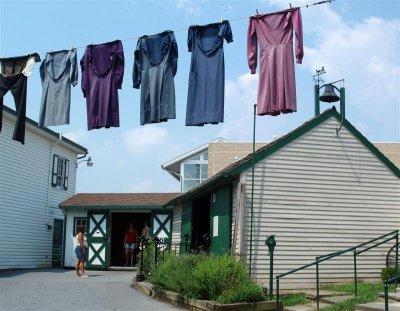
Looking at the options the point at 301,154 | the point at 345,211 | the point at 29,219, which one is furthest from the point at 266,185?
the point at 29,219

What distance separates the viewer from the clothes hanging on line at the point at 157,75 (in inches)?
497

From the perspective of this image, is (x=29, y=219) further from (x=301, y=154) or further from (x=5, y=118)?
(x=301, y=154)

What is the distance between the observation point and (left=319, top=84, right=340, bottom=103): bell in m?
15.4

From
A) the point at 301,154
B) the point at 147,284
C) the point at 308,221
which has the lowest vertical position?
the point at 147,284

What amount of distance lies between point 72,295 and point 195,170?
2438cm

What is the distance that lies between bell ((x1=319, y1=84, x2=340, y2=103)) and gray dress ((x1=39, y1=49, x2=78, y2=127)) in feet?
21.0

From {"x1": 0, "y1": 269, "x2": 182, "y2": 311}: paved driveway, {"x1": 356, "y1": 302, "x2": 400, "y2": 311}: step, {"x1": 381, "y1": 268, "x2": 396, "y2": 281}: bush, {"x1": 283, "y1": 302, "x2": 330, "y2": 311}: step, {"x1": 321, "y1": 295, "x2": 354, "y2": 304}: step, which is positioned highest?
{"x1": 381, "y1": 268, "x2": 396, "y2": 281}: bush

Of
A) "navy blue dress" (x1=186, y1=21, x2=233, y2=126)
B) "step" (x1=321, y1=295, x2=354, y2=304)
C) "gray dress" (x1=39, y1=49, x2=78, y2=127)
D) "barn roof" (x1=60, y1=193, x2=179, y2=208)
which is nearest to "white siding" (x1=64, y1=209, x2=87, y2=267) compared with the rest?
"barn roof" (x1=60, y1=193, x2=179, y2=208)

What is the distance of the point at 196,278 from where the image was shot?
37.7 ft

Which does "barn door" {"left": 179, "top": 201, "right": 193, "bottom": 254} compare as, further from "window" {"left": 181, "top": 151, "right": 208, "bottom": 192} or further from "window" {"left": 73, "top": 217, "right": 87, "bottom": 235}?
"window" {"left": 181, "top": 151, "right": 208, "bottom": 192}

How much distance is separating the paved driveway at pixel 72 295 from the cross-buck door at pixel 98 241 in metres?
5.75

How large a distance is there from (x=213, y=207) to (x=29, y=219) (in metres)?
12.2

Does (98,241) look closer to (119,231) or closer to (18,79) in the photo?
(119,231)

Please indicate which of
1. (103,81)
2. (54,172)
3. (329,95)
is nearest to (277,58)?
(103,81)
